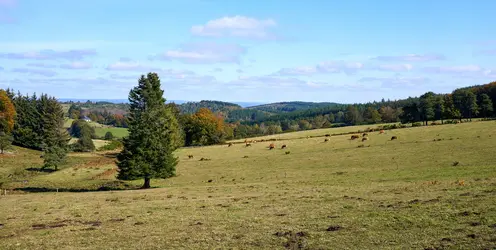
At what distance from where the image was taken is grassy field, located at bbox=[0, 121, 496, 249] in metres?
17.6

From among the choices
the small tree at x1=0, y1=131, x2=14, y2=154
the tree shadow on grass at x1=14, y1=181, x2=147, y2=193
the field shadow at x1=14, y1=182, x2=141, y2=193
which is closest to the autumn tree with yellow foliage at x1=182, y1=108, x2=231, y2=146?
the small tree at x1=0, y1=131, x2=14, y2=154

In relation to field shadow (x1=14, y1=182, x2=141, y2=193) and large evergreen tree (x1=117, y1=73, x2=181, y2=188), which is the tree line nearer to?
field shadow (x1=14, y1=182, x2=141, y2=193)

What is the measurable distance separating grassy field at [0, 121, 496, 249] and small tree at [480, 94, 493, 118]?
80638 mm

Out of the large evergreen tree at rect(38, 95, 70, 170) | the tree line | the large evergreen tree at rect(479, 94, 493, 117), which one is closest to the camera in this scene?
the large evergreen tree at rect(38, 95, 70, 170)

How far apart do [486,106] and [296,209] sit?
124 m

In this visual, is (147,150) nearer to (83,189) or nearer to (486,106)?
(83,189)

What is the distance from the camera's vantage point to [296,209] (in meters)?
24.9

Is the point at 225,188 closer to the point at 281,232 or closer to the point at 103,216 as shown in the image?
the point at 103,216

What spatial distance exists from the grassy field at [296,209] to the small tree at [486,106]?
80638mm

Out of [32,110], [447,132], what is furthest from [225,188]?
[32,110]

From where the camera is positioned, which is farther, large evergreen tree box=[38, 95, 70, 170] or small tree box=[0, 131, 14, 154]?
small tree box=[0, 131, 14, 154]

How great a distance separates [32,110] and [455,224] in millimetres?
118413

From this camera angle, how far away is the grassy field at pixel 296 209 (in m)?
17.6

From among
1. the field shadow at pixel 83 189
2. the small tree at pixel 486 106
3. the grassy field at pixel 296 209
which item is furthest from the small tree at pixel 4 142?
the small tree at pixel 486 106
